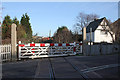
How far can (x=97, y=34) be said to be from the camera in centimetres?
3506

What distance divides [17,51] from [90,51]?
730cm

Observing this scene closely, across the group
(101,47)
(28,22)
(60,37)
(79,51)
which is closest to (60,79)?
(79,51)

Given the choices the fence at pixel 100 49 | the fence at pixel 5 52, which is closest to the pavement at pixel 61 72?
the fence at pixel 5 52

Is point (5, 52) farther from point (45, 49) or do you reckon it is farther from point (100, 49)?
point (100, 49)

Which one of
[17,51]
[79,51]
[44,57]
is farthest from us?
[79,51]

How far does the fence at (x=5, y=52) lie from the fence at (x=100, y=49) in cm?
740

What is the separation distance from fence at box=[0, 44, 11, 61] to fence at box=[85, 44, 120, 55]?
7.40 m

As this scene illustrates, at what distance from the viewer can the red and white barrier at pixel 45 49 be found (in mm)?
10798

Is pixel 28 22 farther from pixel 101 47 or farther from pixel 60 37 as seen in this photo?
pixel 101 47

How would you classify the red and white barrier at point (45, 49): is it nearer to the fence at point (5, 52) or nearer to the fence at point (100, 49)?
the fence at point (5, 52)

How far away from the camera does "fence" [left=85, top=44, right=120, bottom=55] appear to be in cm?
1277

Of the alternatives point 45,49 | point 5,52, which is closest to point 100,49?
point 45,49

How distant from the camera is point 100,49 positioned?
13695 mm

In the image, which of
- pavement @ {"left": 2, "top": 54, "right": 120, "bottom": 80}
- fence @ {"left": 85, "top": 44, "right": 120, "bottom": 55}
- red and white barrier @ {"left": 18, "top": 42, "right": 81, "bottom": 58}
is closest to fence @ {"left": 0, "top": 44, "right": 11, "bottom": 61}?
red and white barrier @ {"left": 18, "top": 42, "right": 81, "bottom": 58}
